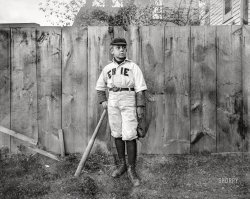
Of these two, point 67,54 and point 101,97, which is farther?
point 67,54

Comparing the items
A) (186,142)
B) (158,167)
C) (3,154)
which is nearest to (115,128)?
(158,167)

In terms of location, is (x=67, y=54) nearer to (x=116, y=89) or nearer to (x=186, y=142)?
(x=116, y=89)

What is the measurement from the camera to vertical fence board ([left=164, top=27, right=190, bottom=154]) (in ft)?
13.1

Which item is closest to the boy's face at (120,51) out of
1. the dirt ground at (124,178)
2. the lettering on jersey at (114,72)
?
the lettering on jersey at (114,72)

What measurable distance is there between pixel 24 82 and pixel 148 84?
1663mm

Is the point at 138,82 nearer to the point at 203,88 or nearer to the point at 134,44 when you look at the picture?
the point at 134,44

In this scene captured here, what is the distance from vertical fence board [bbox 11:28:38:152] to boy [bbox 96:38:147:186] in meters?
1.11

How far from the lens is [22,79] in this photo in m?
4.07

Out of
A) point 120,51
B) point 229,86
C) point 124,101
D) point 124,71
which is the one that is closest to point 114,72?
point 124,71

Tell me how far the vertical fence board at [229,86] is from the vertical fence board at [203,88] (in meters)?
0.08

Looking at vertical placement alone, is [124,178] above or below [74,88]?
below

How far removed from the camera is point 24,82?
160 inches

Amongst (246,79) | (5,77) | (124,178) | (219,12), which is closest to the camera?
(124,178)

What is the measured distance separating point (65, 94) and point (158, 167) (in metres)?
1.55
